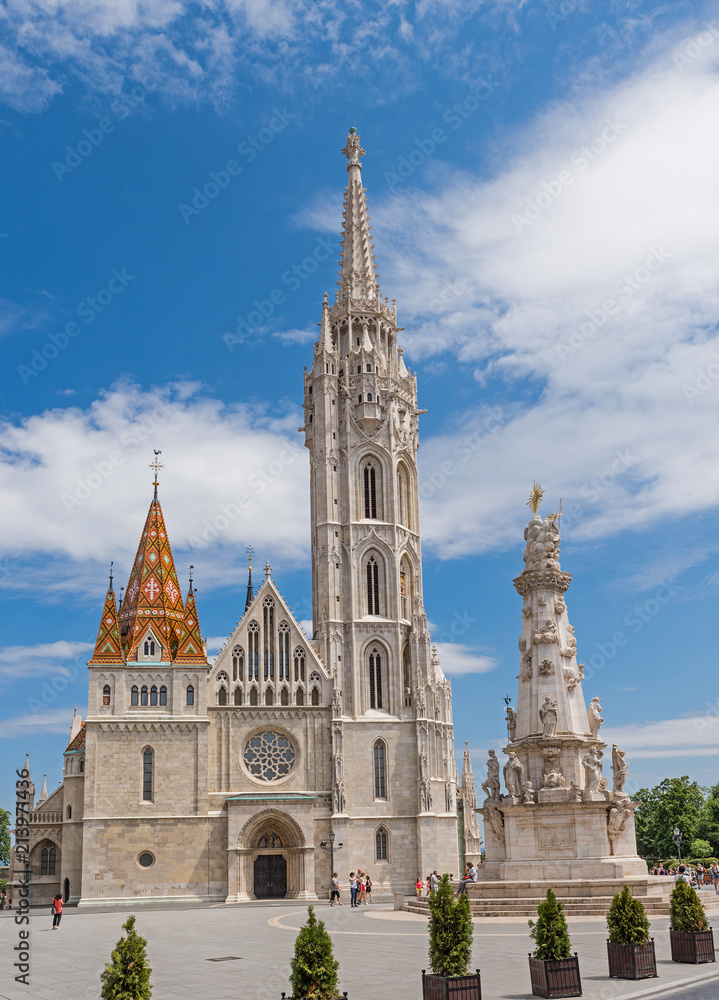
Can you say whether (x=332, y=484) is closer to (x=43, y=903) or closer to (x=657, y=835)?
(x=43, y=903)

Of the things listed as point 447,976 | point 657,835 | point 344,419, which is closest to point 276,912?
point 447,976

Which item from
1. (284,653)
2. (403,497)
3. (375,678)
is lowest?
(375,678)

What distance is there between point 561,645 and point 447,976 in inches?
755

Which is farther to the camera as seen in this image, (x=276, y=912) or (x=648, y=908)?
(x=276, y=912)

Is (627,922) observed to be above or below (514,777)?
below

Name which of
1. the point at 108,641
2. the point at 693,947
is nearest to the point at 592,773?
the point at 693,947

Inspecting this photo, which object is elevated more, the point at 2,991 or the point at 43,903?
the point at 2,991

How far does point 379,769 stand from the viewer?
5575 centimetres

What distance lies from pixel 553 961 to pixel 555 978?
0.24 meters

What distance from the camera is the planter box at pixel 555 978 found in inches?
584

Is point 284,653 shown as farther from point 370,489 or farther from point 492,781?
point 492,781

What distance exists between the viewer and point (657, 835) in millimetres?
73750

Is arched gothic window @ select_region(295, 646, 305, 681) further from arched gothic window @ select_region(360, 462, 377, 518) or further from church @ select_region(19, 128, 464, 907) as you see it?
arched gothic window @ select_region(360, 462, 377, 518)

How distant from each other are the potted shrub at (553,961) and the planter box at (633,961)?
4.10 feet
